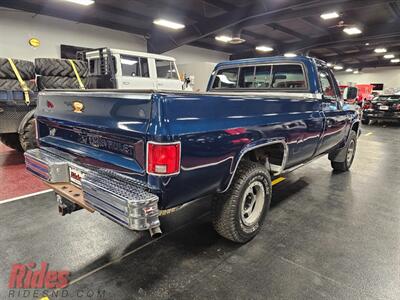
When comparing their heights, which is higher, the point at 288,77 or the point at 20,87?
the point at 288,77

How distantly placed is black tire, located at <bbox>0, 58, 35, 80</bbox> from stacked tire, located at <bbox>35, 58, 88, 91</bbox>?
20cm

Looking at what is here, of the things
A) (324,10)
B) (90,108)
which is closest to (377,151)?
(324,10)

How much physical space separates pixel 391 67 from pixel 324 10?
2322cm

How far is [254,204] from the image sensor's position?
8.72ft

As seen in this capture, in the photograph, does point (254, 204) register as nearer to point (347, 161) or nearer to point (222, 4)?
point (347, 161)

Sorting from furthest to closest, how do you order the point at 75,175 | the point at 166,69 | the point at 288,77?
1. the point at 166,69
2. the point at 288,77
3. the point at 75,175

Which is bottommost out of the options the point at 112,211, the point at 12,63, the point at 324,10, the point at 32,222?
the point at 32,222

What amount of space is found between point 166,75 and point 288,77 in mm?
5880

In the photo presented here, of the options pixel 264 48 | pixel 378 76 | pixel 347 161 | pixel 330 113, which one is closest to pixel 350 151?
pixel 347 161

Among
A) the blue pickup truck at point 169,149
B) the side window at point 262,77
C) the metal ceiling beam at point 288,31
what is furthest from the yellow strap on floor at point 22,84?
the metal ceiling beam at point 288,31

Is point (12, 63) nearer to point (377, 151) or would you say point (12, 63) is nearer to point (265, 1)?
point (265, 1)

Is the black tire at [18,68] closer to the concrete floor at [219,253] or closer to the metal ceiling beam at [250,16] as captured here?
the concrete floor at [219,253]

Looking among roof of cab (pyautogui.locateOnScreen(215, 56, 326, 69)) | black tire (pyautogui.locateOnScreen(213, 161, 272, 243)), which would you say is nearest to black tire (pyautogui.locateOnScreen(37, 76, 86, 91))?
roof of cab (pyautogui.locateOnScreen(215, 56, 326, 69))

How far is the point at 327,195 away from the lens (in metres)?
3.84
